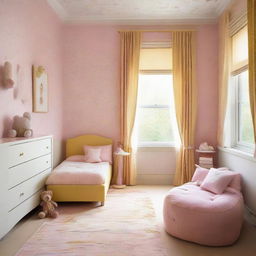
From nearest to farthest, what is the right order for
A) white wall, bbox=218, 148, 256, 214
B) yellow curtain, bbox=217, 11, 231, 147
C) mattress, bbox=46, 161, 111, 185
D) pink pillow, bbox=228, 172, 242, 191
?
white wall, bbox=218, 148, 256, 214 → pink pillow, bbox=228, 172, 242, 191 → mattress, bbox=46, 161, 111, 185 → yellow curtain, bbox=217, 11, 231, 147

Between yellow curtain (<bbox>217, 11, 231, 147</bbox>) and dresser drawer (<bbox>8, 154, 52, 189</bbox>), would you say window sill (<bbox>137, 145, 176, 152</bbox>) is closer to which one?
yellow curtain (<bbox>217, 11, 231, 147</bbox>)

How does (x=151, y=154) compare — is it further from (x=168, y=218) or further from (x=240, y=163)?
(x=168, y=218)

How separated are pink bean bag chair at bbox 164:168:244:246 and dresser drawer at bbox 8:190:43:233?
63.6 inches

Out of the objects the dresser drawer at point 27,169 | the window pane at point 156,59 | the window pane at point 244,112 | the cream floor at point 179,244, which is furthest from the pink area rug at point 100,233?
the window pane at point 156,59

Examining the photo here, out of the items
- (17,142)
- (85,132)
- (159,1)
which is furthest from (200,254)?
(159,1)

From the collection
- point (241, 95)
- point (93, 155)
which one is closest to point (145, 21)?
point (241, 95)

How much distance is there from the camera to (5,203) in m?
2.41

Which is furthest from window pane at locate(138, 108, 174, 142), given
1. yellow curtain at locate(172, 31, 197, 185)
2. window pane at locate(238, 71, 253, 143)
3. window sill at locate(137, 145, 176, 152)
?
window pane at locate(238, 71, 253, 143)

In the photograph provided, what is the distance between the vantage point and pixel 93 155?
179 inches

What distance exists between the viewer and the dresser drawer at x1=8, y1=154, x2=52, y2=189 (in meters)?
2.56

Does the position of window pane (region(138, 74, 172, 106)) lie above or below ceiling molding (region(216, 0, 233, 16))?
below

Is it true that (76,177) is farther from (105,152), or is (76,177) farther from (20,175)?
(105,152)

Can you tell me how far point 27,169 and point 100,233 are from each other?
1.11 m

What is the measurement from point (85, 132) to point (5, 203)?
2671 millimetres
